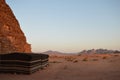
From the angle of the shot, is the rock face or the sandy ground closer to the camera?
the sandy ground

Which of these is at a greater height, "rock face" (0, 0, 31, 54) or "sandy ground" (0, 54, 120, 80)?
"rock face" (0, 0, 31, 54)

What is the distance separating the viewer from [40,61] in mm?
20297

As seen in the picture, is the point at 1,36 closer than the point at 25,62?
No

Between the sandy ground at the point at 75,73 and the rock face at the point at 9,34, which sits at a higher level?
the rock face at the point at 9,34

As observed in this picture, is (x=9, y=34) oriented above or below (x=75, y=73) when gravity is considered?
above

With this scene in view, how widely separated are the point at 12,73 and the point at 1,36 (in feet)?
31.0

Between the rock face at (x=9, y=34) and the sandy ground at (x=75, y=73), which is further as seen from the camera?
the rock face at (x=9, y=34)

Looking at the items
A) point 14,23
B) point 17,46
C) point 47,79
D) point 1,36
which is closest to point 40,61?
point 47,79

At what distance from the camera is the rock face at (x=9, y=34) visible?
25.8m

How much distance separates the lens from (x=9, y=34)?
27.6m

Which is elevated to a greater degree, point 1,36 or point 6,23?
point 6,23

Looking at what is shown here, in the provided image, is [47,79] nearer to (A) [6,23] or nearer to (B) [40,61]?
(B) [40,61]

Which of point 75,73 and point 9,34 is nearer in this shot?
point 75,73

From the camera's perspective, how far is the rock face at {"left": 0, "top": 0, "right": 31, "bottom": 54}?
25.8 metres
